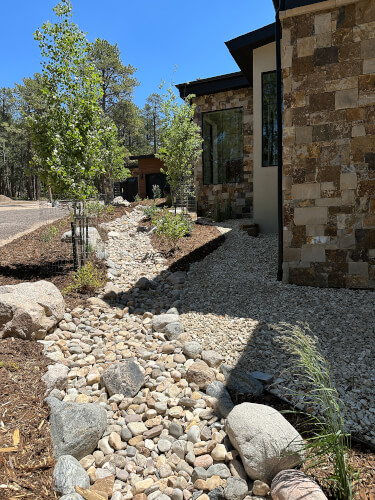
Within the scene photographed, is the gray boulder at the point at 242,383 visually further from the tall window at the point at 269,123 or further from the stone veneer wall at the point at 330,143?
the tall window at the point at 269,123

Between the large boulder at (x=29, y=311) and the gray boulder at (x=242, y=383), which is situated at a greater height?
the large boulder at (x=29, y=311)

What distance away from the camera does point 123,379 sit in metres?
2.87

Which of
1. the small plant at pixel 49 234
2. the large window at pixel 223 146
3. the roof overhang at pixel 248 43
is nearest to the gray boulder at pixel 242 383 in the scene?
the small plant at pixel 49 234

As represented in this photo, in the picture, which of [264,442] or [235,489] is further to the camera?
[264,442]

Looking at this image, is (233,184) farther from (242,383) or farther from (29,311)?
(242,383)

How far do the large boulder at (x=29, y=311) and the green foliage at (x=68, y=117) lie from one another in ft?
6.24

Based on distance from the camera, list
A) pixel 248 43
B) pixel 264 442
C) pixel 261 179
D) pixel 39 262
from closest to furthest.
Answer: pixel 264 442, pixel 39 262, pixel 248 43, pixel 261 179

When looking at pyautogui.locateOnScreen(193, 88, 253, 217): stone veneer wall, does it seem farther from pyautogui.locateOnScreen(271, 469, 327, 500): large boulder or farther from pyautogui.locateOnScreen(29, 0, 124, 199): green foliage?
pyautogui.locateOnScreen(271, 469, 327, 500): large boulder

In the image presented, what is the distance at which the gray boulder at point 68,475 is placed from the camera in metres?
1.90

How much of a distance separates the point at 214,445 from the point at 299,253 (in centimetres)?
310

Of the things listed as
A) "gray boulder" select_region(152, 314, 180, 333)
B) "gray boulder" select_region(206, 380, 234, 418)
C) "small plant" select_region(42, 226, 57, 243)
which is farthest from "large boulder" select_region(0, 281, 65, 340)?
"small plant" select_region(42, 226, 57, 243)

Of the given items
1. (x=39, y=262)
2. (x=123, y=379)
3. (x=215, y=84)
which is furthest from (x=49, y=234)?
(x=215, y=84)

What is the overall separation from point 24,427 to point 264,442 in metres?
1.53

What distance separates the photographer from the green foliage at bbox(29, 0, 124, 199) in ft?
16.4
